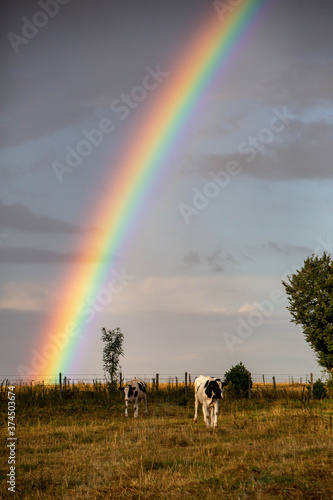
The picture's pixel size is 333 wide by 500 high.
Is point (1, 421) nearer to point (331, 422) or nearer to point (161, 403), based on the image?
point (161, 403)

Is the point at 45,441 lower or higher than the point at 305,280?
lower

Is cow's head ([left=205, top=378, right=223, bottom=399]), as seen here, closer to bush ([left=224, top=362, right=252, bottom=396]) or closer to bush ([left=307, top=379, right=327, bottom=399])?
bush ([left=224, top=362, right=252, bottom=396])

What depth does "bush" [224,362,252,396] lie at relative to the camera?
37.7 m

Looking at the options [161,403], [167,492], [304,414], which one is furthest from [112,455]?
[161,403]

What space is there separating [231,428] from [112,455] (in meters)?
6.21

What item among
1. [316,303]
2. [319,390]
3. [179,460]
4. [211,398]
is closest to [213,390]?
[211,398]

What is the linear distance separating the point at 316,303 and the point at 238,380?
594 inches

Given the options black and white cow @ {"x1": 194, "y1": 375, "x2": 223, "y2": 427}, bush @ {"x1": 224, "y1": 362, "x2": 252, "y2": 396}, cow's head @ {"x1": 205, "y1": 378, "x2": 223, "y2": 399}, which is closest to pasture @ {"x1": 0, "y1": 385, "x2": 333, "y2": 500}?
black and white cow @ {"x1": 194, "y1": 375, "x2": 223, "y2": 427}

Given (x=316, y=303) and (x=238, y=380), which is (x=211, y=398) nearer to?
(x=238, y=380)

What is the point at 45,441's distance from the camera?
1752 cm

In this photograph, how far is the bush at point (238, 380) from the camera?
124 ft

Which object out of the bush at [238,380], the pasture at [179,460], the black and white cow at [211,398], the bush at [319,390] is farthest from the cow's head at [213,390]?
the bush at [319,390]

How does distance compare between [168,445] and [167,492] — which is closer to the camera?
[167,492]

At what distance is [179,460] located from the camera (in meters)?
12.6
